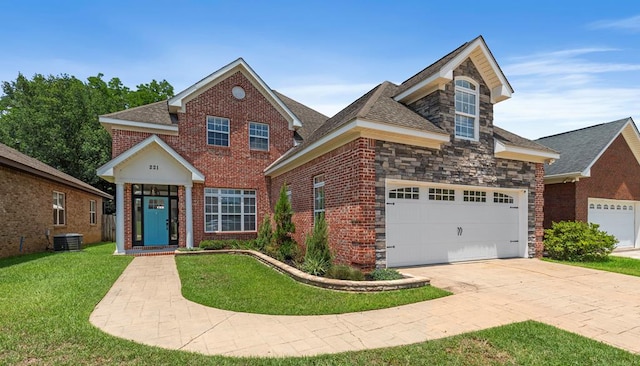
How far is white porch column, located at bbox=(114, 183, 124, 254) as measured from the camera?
40.9 ft

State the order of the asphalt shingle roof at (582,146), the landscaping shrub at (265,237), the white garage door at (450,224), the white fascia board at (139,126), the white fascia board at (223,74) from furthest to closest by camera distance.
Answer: the asphalt shingle roof at (582,146), the white fascia board at (223,74), the white fascia board at (139,126), the landscaping shrub at (265,237), the white garage door at (450,224)

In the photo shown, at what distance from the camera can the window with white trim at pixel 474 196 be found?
10266mm

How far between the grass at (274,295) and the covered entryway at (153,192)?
5329 millimetres

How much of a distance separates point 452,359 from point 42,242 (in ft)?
53.9

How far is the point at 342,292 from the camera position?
6.69m

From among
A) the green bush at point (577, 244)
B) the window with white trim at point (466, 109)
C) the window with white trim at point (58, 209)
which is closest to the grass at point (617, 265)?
the green bush at point (577, 244)

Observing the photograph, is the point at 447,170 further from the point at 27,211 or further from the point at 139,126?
the point at 27,211

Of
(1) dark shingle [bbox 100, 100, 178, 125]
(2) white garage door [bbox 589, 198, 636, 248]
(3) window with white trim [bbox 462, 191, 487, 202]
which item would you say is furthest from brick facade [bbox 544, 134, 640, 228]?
(1) dark shingle [bbox 100, 100, 178, 125]

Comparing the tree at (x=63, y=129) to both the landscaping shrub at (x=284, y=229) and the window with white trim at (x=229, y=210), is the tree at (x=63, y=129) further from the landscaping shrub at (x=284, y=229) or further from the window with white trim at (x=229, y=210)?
the landscaping shrub at (x=284, y=229)

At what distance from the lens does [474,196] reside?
10445 mm

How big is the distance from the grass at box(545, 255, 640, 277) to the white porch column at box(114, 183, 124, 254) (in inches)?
614

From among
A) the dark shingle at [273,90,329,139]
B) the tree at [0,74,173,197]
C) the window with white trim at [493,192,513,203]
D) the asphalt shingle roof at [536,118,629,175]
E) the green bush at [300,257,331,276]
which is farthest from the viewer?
the tree at [0,74,173,197]

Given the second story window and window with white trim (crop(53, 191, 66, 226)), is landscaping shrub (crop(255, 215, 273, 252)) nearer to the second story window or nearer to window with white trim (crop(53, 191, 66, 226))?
the second story window

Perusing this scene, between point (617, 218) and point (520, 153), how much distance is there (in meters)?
9.57
